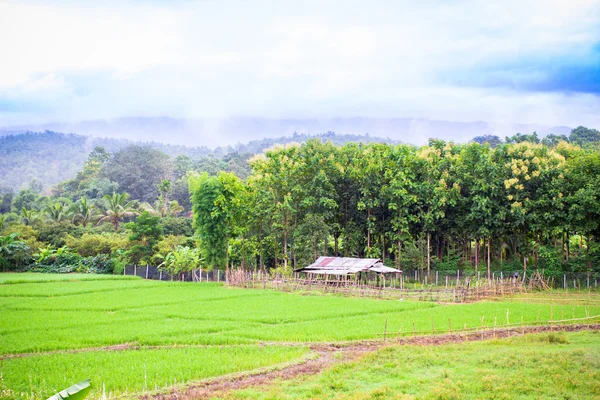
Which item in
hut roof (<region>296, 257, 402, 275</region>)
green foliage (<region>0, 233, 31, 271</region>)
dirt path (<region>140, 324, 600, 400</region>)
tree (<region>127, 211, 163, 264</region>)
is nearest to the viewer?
dirt path (<region>140, 324, 600, 400</region>)

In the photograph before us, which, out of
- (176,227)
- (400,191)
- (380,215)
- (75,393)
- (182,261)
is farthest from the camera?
(176,227)

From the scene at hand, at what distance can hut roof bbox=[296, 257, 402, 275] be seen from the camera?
109 ft

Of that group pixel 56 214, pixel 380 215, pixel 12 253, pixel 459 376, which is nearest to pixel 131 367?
pixel 459 376

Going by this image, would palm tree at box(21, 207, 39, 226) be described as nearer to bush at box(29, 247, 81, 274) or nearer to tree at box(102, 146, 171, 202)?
bush at box(29, 247, 81, 274)

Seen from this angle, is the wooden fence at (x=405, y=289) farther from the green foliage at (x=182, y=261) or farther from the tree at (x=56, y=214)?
the tree at (x=56, y=214)

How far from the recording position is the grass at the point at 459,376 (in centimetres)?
1245

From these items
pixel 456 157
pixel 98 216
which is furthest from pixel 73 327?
pixel 98 216

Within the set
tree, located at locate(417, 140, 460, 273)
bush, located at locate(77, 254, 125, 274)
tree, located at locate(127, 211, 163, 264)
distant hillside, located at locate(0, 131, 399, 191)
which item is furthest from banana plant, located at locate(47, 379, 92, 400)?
distant hillside, located at locate(0, 131, 399, 191)

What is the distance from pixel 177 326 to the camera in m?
20.8

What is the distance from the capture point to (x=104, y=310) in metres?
25.6

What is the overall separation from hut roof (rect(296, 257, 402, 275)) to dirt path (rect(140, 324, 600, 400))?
13.1 meters

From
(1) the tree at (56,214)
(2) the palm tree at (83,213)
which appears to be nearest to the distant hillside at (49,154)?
(2) the palm tree at (83,213)

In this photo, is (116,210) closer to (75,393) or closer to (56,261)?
(56,261)

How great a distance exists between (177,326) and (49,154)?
511ft
